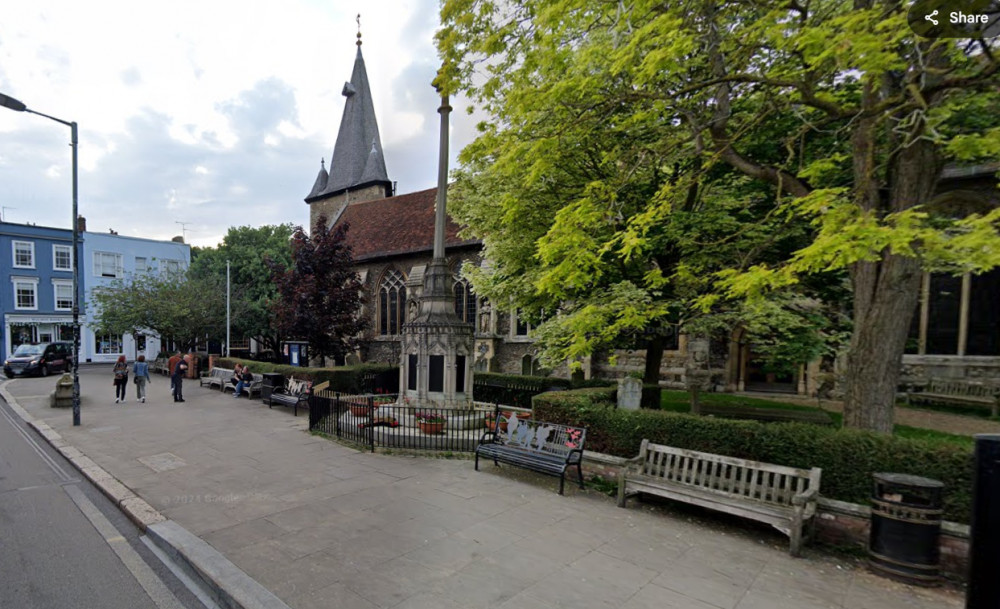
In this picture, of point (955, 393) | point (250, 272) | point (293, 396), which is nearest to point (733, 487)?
point (293, 396)

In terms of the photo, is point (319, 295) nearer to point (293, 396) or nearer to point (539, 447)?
point (293, 396)

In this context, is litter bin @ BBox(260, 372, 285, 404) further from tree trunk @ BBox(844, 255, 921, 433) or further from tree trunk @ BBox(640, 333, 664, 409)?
tree trunk @ BBox(844, 255, 921, 433)

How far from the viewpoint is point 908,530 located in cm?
452

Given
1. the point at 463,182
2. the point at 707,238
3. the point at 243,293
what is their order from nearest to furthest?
1. the point at 707,238
2. the point at 463,182
3. the point at 243,293

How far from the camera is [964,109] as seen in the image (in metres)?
6.96

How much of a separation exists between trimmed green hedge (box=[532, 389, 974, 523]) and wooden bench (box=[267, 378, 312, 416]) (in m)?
8.63

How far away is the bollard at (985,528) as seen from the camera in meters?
1.79

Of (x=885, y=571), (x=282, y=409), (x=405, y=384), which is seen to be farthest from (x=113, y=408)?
(x=885, y=571)

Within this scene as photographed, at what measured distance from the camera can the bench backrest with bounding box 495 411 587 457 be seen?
747 cm

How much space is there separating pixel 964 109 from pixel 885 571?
275 inches

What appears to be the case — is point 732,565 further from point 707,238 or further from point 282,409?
point 282,409

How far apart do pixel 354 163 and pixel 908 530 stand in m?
38.6

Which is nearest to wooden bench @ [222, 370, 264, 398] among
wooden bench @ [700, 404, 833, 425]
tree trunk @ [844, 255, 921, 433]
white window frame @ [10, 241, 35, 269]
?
wooden bench @ [700, 404, 833, 425]

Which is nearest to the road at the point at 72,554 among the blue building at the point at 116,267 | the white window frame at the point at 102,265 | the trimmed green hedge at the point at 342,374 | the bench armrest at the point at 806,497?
the bench armrest at the point at 806,497
